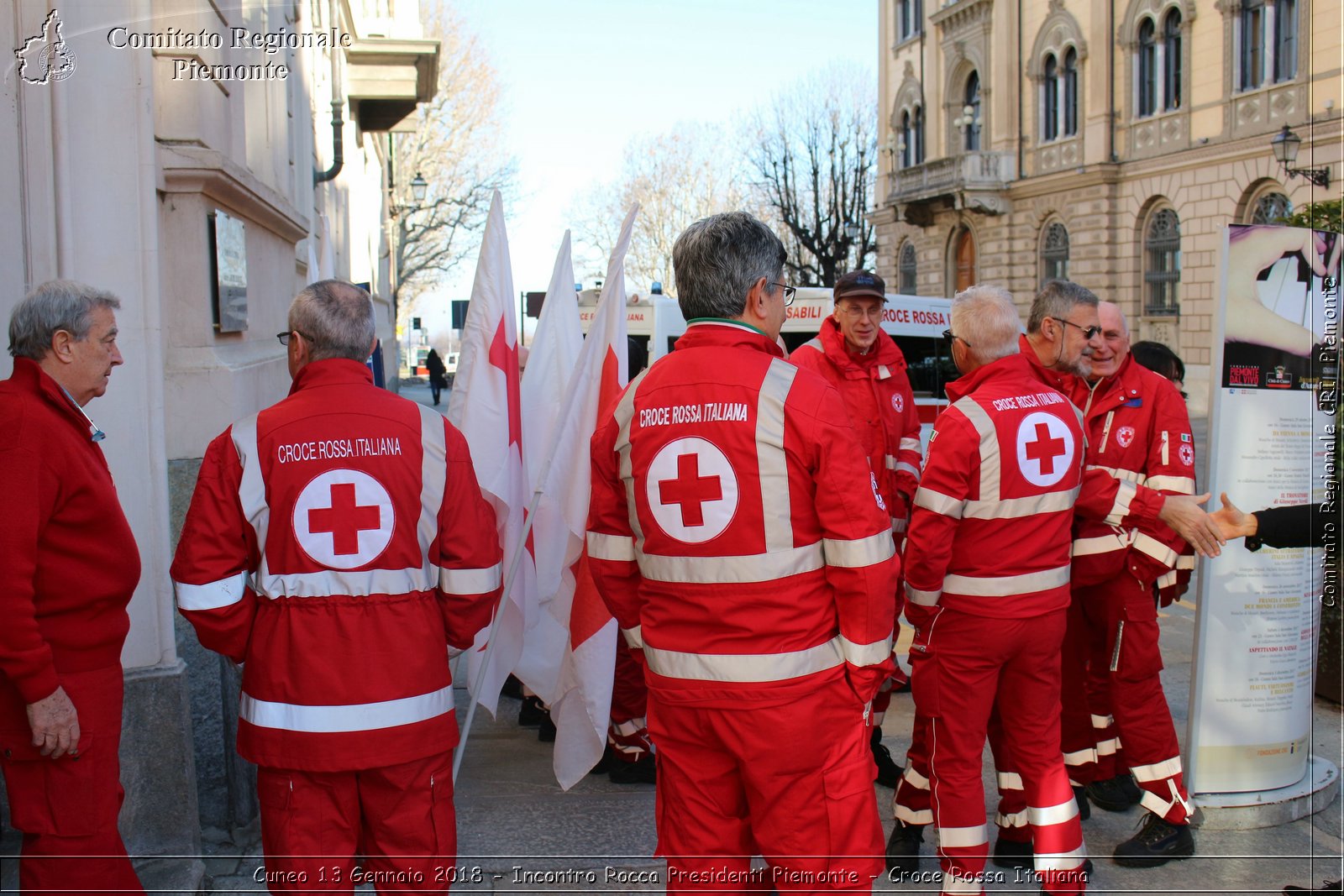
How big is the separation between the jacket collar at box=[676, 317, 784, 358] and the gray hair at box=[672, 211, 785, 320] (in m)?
0.03

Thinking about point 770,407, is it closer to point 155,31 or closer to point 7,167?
point 7,167

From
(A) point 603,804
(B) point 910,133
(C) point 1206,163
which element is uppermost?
(B) point 910,133

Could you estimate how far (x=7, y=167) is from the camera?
395 centimetres

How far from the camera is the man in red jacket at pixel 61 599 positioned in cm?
304

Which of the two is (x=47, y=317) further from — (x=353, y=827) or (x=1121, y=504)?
(x=1121, y=504)

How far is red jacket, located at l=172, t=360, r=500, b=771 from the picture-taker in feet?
10.0

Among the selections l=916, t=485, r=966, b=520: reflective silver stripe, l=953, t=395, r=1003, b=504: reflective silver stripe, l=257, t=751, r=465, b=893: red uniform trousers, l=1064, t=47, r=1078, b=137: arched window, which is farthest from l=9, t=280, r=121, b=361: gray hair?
l=1064, t=47, r=1078, b=137: arched window

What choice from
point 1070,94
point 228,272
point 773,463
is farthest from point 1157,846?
point 1070,94

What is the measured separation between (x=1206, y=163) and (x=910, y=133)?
17537 mm

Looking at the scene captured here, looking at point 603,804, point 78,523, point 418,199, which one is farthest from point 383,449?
point 418,199

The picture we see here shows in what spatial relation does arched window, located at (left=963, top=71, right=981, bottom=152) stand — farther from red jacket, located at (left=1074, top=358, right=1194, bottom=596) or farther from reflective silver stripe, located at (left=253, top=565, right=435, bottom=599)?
reflective silver stripe, located at (left=253, top=565, right=435, bottom=599)

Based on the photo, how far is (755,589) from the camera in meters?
2.94

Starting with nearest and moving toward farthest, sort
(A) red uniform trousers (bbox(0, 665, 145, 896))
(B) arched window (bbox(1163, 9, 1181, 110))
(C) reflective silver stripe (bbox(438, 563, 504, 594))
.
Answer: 1. (A) red uniform trousers (bbox(0, 665, 145, 896))
2. (C) reflective silver stripe (bbox(438, 563, 504, 594))
3. (B) arched window (bbox(1163, 9, 1181, 110))

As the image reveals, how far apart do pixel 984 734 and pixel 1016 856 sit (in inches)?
29.6
